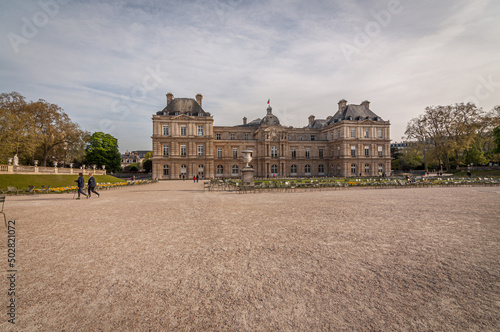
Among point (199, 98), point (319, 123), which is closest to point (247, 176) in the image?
point (199, 98)

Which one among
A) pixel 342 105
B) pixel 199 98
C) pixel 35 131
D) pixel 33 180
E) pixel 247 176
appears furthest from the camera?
pixel 342 105

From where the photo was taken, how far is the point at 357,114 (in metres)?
52.2

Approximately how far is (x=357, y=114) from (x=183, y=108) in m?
37.3

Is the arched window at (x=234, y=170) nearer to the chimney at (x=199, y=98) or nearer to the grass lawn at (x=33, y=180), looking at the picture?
the chimney at (x=199, y=98)

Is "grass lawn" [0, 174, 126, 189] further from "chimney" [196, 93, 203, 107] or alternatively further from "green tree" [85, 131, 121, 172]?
"chimney" [196, 93, 203, 107]

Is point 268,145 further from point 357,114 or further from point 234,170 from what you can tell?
point 357,114

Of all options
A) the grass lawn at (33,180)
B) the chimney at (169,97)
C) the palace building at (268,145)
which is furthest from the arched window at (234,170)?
the grass lawn at (33,180)

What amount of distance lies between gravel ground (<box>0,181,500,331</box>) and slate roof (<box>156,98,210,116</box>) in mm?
40572

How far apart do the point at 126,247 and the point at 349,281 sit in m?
5.01

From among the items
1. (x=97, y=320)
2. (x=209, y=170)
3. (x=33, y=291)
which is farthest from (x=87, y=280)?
(x=209, y=170)

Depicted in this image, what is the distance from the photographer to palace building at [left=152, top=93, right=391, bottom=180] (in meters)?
45.1

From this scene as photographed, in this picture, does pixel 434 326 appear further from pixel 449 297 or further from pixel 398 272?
pixel 398 272

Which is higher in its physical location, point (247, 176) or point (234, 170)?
point (234, 170)

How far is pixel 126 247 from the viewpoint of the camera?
575 cm
